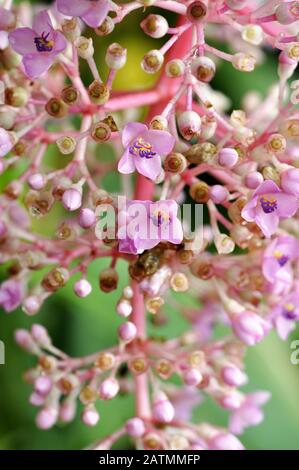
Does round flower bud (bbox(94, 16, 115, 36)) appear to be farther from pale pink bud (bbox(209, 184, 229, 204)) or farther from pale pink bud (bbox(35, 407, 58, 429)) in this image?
pale pink bud (bbox(35, 407, 58, 429))

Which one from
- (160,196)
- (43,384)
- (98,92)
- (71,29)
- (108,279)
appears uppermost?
(71,29)

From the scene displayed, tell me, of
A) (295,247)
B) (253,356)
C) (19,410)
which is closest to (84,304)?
(19,410)

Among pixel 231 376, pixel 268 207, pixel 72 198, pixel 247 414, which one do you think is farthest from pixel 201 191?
pixel 247 414

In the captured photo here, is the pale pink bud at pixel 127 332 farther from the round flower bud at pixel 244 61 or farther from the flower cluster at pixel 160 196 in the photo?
the round flower bud at pixel 244 61

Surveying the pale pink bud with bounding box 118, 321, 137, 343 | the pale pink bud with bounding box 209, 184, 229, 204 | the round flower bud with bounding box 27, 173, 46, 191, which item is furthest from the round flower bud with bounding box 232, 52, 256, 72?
the pale pink bud with bounding box 118, 321, 137, 343

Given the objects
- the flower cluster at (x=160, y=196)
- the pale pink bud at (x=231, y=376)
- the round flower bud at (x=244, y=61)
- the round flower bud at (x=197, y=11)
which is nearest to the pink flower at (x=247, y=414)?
the flower cluster at (x=160, y=196)

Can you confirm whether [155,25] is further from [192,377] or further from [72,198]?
[192,377]
